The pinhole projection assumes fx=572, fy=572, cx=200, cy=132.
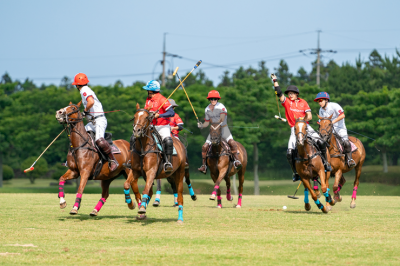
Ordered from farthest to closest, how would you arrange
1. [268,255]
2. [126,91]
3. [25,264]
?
[126,91]
[268,255]
[25,264]

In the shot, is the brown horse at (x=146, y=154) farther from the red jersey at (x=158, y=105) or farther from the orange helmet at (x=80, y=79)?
the orange helmet at (x=80, y=79)

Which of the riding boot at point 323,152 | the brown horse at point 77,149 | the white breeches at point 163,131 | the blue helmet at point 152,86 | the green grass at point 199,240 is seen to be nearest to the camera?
the green grass at point 199,240

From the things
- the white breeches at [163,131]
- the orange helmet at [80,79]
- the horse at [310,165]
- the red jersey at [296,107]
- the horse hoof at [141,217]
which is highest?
the orange helmet at [80,79]

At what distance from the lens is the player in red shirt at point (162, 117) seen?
12.2 metres

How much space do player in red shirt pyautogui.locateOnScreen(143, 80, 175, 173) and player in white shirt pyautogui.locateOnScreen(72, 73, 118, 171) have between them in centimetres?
147

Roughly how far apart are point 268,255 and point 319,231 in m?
3.16

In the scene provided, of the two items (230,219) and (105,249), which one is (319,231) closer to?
(230,219)

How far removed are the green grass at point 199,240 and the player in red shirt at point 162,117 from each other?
1.46m

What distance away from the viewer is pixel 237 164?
17.5 metres

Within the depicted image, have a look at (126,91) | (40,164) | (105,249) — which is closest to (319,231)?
(105,249)

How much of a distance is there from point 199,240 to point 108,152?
499 cm

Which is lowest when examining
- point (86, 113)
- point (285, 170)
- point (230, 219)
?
point (285, 170)

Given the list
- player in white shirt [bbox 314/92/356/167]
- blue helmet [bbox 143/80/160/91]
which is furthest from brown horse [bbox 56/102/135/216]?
player in white shirt [bbox 314/92/356/167]

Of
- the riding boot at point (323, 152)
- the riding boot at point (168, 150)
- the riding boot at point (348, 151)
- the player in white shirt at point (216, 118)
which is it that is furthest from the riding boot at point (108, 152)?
the riding boot at point (348, 151)
